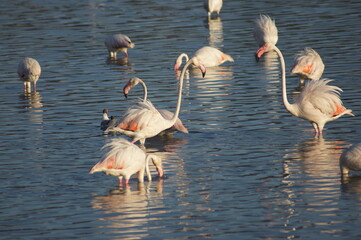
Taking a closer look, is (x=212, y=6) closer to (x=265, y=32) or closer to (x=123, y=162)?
(x=265, y=32)

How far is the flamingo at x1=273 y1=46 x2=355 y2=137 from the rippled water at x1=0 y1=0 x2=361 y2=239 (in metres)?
0.32

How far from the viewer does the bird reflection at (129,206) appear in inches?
336

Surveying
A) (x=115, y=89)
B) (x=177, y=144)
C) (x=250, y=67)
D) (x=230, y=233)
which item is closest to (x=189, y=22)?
(x=250, y=67)

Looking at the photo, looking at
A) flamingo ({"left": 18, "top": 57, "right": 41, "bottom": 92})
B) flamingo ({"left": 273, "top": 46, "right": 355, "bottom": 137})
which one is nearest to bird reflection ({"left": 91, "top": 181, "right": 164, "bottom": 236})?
flamingo ({"left": 273, "top": 46, "right": 355, "bottom": 137})

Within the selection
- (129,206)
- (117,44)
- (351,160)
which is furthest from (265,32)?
(129,206)

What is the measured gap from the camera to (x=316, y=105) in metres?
12.3

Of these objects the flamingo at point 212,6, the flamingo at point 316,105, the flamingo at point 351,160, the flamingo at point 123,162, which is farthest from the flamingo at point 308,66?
the flamingo at point 212,6

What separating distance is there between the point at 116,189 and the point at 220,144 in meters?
2.56

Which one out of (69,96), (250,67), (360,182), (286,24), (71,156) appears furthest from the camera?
(286,24)

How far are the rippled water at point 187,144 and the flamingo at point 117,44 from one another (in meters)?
0.33

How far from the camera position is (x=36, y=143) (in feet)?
41.2

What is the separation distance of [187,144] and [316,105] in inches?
83.7

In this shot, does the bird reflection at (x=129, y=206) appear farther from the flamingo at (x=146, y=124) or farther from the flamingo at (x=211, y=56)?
the flamingo at (x=211, y=56)

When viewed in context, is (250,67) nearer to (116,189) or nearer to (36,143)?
(36,143)
